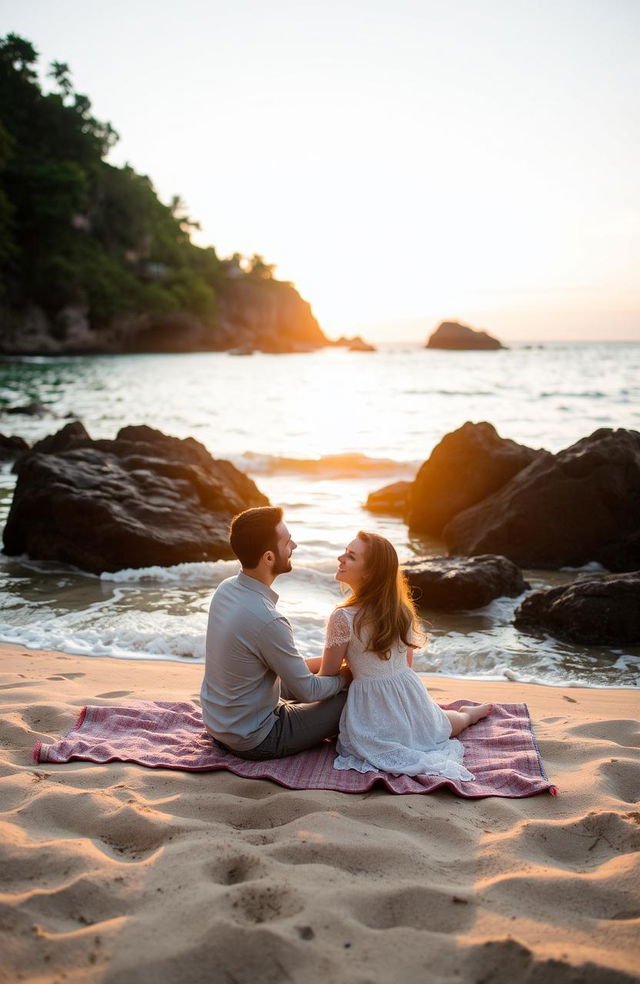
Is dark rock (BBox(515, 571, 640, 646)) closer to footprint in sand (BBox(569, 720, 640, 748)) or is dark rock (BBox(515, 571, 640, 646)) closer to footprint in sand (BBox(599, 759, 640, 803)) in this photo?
footprint in sand (BBox(569, 720, 640, 748))

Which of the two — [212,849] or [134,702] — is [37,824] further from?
[134,702]

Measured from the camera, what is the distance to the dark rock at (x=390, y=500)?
12.1m

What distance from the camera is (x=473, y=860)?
2.85 m

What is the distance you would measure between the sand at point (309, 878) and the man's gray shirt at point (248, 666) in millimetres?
284

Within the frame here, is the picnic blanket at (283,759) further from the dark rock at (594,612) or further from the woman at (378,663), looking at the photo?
the dark rock at (594,612)

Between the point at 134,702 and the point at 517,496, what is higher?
Answer: the point at 517,496

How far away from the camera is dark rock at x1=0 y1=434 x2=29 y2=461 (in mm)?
16094

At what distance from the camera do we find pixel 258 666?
384 cm

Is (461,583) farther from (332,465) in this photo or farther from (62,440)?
(332,465)

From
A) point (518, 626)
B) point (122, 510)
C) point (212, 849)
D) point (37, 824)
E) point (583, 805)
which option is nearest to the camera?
point (212, 849)

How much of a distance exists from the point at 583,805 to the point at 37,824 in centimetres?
228

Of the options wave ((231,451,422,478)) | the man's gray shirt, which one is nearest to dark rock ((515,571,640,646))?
the man's gray shirt

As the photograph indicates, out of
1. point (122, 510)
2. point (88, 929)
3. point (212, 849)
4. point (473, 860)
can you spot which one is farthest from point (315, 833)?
point (122, 510)

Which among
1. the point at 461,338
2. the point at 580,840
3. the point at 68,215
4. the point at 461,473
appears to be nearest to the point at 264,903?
the point at 580,840
